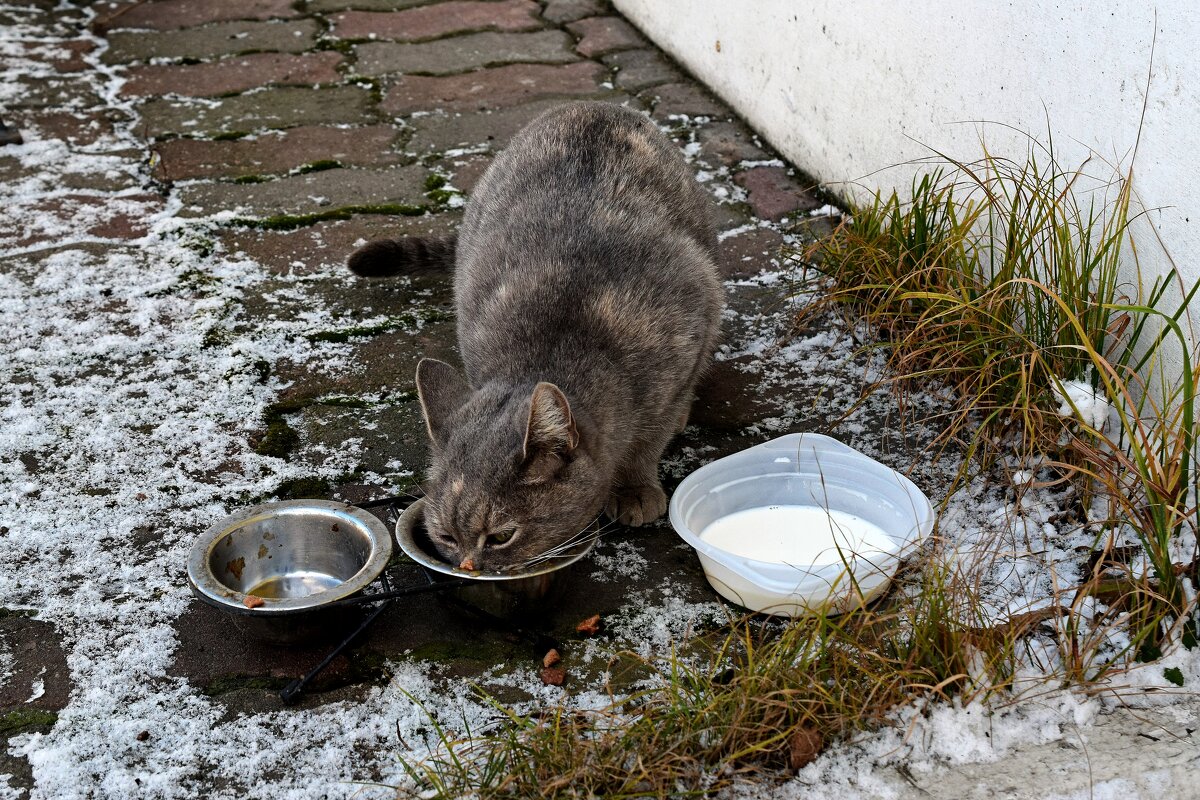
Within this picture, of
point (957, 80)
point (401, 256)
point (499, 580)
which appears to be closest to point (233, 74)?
point (401, 256)

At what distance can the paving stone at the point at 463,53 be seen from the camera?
5.93 metres

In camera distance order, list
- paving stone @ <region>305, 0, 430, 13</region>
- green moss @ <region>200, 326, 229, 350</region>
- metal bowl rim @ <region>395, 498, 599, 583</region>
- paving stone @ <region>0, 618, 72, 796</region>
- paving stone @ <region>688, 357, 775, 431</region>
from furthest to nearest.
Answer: paving stone @ <region>305, 0, 430, 13</region> < green moss @ <region>200, 326, 229, 350</region> < paving stone @ <region>688, 357, 775, 431</region> < metal bowl rim @ <region>395, 498, 599, 583</region> < paving stone @ <region>0, 618, 72, 796</region>

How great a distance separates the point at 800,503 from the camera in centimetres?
305

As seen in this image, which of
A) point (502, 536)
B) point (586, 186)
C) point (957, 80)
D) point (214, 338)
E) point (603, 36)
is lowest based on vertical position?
point (214, 338)

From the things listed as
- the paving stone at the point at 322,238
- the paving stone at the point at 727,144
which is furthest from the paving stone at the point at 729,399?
the paving stone at the point at 727,144

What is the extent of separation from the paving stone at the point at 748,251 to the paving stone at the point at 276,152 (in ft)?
5.51

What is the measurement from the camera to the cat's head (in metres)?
2.56

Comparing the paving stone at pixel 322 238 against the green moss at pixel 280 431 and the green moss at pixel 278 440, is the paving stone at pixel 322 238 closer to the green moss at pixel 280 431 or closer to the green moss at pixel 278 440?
the green moss at pixel 280 431

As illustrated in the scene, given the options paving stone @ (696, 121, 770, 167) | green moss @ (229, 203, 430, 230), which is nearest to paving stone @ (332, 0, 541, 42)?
paving stone @ (696, 121, 770, 167)

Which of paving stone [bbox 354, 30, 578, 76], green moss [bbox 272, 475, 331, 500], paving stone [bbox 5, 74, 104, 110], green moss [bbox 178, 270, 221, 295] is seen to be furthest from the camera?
paving stone [bbox 354, 30, 578, 76]

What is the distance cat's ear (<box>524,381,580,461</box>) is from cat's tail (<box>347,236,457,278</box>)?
1.65 m

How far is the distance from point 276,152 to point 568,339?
278 centimetres

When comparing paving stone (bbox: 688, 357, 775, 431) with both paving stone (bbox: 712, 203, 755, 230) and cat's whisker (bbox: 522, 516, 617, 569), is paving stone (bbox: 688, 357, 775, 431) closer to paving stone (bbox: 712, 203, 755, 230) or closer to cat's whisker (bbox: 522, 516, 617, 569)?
cat's whisker (bbox: 522, 516, 617, 569)

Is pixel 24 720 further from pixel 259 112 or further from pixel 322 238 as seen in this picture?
pixel 259 112
